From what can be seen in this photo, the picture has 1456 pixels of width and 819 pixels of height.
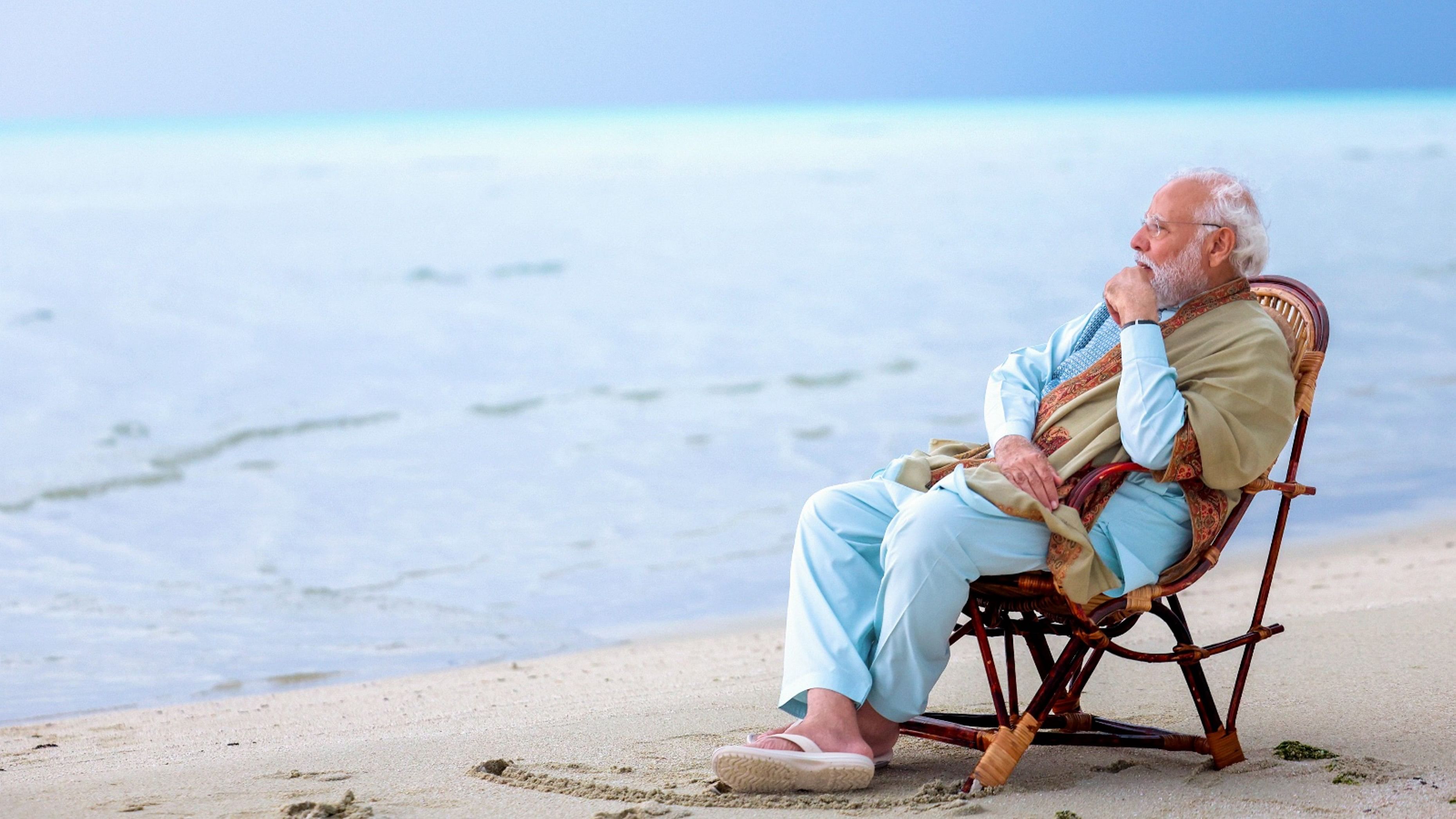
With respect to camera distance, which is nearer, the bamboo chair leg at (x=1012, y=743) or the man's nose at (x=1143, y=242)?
the bamboo chair leg at (x=1012, y=743)

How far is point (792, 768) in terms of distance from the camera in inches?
107

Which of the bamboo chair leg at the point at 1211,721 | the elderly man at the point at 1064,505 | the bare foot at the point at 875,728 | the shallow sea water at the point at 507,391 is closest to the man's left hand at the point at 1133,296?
the elderly man at the point at 1064,505

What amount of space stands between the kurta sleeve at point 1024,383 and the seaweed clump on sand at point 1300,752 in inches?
34.5

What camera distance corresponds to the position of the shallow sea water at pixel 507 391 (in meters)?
5.55

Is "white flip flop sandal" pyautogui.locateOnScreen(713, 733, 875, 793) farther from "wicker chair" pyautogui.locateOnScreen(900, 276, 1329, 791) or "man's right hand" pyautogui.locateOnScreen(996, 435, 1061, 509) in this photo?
"man's right hand" pyautogui.locateOnScreen(996, 435, 1061, 509)

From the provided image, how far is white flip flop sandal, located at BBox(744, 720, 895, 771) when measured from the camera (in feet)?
9.17

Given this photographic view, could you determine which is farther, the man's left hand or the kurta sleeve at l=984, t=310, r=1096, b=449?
the kurta sleeve at l=984, t=310, r=1096, b=449

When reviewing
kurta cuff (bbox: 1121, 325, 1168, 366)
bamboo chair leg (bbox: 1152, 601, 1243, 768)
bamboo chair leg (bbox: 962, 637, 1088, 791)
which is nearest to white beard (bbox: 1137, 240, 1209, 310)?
kurta cuff (bbox: 1121, 325, 1168, 366)

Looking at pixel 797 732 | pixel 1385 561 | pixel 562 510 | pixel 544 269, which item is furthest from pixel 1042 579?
pixel 544 269

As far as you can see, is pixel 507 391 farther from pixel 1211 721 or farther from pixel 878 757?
pixel 1211 721

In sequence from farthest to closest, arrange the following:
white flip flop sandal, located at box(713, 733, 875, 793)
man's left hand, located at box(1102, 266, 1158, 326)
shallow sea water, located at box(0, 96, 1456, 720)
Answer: shallow sea water, located at box(0, 96, 1456, 720), man's left hand, located at box(1102, 266, 1158, 326), white flip flop sandal, located at box(713, 733, 875, 793)

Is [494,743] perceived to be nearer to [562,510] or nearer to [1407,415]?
[562,510]

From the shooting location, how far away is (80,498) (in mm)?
7742

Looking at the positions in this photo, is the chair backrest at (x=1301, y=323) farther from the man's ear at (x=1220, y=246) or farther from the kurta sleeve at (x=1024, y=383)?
the kurta sleeve at (x=1024, y=383)
